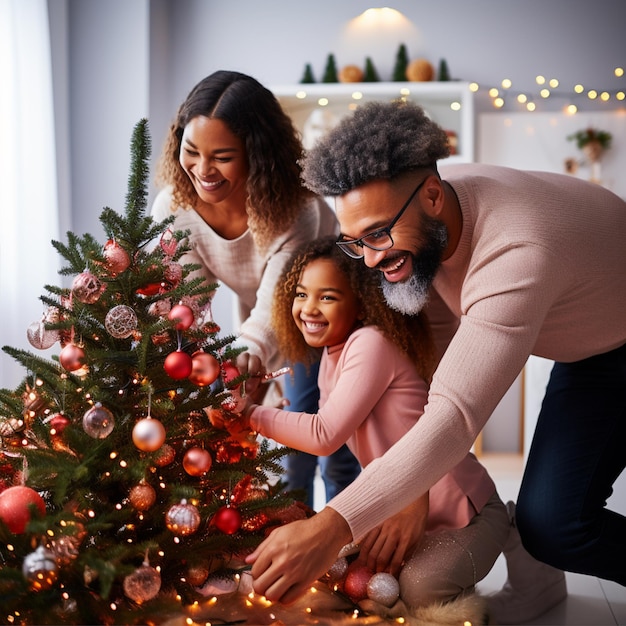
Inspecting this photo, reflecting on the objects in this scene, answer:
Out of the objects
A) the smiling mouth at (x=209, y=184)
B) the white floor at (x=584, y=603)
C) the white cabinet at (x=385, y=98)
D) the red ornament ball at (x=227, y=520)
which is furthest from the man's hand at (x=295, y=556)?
the white cabinet at (x=385, y=98)

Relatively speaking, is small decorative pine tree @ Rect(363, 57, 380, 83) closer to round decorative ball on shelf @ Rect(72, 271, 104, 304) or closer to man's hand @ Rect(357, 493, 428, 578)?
man's hand @ Rect(357, 493, 428, 578)

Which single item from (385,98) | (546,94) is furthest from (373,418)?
(546,94)

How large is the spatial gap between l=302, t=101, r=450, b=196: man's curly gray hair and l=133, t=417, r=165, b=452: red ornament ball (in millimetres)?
583

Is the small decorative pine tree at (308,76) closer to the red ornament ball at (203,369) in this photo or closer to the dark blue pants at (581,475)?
the dark blue pants at (581,475)

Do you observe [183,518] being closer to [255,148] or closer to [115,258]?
[115,258]

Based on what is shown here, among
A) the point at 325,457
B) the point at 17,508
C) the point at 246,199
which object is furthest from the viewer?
the point at 325,457

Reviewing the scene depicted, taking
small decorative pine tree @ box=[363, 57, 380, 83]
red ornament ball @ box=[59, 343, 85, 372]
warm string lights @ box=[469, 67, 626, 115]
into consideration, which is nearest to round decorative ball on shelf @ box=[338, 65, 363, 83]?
small decorative pine tree @ box=[363, 57, 380, 83]

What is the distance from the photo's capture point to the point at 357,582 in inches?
69.1

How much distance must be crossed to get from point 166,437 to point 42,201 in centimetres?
232

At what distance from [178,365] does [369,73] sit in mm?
3421

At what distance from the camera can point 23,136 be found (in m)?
3.43

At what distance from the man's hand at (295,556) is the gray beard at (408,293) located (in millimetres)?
500

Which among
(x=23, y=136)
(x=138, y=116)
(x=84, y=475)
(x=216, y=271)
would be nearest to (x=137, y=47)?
(x=138, y=116)

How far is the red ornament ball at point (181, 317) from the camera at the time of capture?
1.53 meters
